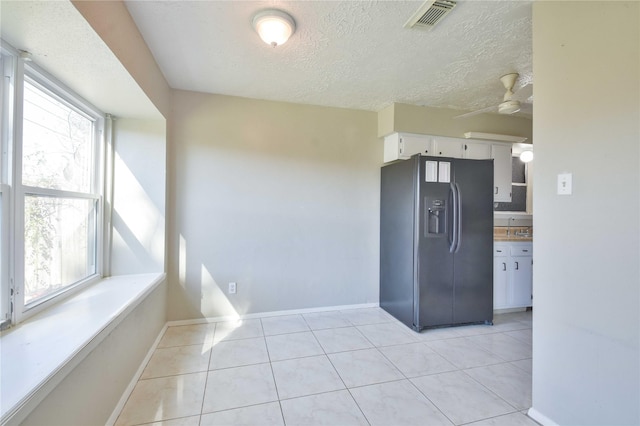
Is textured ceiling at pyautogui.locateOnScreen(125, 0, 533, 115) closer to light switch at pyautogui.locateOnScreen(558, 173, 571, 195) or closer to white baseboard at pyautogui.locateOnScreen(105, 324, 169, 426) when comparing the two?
light switch at pyautogui.locateOnScreen(558, 173, 571, 195)

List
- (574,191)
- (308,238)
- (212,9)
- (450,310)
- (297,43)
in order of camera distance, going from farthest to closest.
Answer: (308,238) → (450,310) → (297,43) → (212,9) → (574,191)

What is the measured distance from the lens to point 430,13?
5.58ft

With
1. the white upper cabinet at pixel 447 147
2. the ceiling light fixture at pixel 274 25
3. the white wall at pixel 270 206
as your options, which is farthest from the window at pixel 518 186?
the ceiling light fixture at pixel 274 25

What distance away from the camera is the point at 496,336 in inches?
110

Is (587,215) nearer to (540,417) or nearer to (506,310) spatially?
(540,417)

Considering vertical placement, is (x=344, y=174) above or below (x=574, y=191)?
above

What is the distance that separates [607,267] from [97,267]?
11.0 feet

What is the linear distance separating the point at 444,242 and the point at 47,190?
3.19m

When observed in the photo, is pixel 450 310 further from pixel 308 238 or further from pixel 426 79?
pixel 426 79

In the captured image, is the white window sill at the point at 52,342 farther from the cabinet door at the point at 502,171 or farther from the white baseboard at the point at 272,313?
the cabinet door at the point at 502,171

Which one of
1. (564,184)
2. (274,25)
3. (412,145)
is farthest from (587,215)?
(412,145)

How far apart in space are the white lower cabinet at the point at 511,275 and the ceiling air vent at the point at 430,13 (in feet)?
8.70

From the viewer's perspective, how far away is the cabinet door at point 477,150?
353 cm

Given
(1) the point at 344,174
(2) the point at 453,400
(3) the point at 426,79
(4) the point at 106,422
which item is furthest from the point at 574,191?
(4) the point at 106,422
